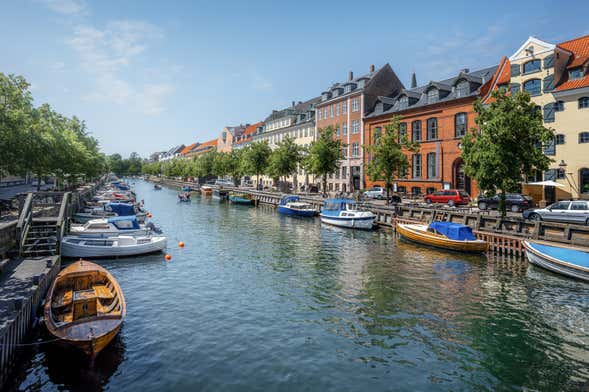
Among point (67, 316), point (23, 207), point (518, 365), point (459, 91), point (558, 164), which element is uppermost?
point (459, 91)

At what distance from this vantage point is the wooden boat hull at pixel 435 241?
26344 mm

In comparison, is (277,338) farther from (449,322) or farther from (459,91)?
(459,91)

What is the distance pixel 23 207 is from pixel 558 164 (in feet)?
148

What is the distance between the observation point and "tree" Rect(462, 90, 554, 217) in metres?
26.3

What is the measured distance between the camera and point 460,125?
154ft

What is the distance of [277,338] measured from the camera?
12961 millimetres

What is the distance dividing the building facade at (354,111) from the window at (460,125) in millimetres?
16675

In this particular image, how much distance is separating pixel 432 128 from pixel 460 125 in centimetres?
436

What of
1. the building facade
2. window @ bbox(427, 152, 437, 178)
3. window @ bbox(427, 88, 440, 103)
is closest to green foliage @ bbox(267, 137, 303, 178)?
the building facade

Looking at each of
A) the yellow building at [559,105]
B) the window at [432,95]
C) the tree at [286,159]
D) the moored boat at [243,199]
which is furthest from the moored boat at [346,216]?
the moored boat at [243,199]

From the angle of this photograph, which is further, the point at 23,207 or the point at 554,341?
the point at 23,207

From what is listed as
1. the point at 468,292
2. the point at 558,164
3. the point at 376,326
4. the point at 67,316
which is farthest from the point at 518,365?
the point at 558,164

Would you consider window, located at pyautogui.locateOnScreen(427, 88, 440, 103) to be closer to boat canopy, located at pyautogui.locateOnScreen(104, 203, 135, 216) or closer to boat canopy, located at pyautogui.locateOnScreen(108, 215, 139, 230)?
boat canopy, located at pyautogui.locateOnScreen(104, 203, 135, 216)

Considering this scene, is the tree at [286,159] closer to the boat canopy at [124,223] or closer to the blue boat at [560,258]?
the boat canopy at [124,223]
